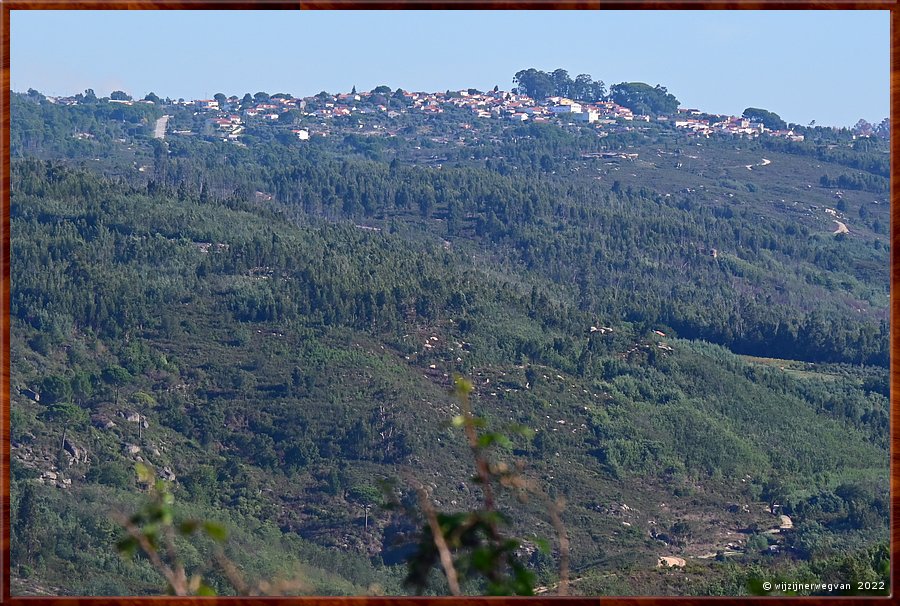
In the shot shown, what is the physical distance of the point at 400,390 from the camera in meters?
34.6

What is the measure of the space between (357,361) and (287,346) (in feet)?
7.03

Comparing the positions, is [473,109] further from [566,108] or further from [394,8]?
[394,8]

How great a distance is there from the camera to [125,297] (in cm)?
3541

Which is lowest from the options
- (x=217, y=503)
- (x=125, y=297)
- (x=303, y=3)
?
(x=217, y=503)

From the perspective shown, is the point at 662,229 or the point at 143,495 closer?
the point at 143,495

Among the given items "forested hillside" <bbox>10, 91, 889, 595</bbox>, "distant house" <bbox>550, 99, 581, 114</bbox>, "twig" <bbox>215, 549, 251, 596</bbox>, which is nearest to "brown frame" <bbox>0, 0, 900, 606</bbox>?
"twig" <bbox>215, 549, 251, 596</bbox>

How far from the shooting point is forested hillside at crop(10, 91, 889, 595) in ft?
87.8

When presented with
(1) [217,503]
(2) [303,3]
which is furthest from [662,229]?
(2) [303,3]

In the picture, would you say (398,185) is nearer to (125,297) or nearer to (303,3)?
(125,297)

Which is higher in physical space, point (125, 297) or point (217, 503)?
point (125, 297)

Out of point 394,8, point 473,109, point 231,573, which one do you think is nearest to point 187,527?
point 231,573

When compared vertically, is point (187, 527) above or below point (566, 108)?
above

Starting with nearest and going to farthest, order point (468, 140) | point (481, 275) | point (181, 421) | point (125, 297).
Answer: point (181, 421) < point (125, 297) < point (481, 275) < point (468, 140)

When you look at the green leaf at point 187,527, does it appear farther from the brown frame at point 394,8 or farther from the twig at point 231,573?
the brown frame at point 394,8
